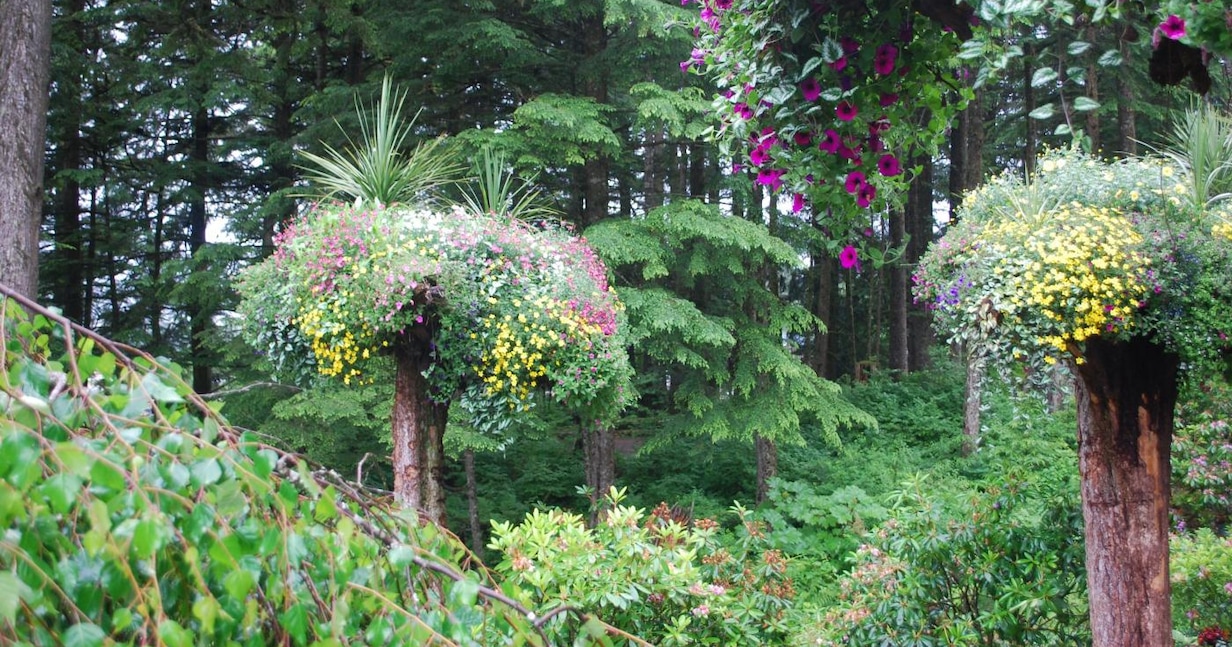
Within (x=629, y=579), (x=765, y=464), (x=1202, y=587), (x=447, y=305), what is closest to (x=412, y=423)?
(x=447, y=305)

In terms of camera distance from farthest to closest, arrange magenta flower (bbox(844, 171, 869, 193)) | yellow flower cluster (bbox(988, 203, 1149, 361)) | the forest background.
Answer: the forest background → yellow flower cluster (bbox(988, 203, 1149, 361)) → magenta flower (bbox(844, 171, 869, 193))

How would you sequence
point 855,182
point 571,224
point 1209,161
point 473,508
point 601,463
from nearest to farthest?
point 855,182 < point 1209,161 < point 571,224 < point 601,463 < point 473,508

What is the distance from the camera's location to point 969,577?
14.1 feet

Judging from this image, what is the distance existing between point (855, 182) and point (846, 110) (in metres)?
0.25

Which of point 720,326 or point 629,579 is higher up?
point 720,326

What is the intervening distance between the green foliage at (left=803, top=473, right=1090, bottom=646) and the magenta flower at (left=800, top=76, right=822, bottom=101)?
2.99m

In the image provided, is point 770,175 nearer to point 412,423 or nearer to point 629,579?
point 629,579

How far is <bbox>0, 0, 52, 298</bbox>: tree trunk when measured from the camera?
15.8 ft

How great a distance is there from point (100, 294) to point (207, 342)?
5.36 m

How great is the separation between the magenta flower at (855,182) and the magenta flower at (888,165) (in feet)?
0.17

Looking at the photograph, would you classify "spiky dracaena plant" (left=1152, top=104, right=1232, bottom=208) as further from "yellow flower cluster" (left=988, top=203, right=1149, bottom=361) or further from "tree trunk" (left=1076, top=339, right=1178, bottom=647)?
"tree trunk" (left=1076, top=339, right=1178, bottom=647)

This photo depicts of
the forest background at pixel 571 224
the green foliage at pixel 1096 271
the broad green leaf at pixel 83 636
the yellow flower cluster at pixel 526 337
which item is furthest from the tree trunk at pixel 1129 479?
the broad green leaf at pixel 83 636

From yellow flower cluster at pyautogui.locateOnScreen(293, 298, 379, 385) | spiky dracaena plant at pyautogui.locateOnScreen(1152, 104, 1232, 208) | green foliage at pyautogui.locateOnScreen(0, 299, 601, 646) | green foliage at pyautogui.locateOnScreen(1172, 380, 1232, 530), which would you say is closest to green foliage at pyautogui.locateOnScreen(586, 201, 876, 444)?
green foliage at pyautogui.locateOnScreen(1172, 380, 1232, 530)

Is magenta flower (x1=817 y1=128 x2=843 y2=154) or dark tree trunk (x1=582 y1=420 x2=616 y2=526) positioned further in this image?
dark tree trunk (x1=582 y1=420 x2=616 y2=526)
